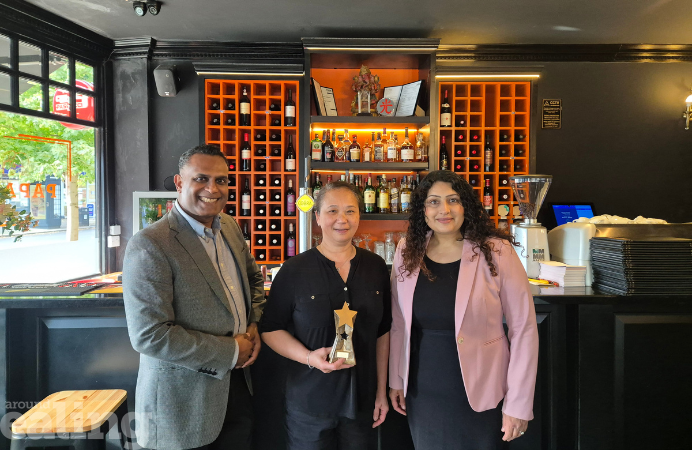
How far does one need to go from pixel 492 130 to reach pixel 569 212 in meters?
1.20

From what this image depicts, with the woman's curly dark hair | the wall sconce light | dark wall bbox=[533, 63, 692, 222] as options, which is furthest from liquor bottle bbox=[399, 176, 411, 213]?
the wall sconce light

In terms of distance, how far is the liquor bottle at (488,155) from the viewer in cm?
417

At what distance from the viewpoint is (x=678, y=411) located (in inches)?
76.6

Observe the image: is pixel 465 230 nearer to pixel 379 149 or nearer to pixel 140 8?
pixel 379 149

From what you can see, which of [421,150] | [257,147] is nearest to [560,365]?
[421,150]

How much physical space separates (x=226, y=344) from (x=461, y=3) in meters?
3.32

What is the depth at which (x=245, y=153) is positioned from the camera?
4184mm

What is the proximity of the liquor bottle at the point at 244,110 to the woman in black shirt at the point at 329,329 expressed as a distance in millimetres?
2984

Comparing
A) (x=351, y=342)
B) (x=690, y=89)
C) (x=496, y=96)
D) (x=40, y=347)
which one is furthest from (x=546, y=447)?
(x=690, y=89)

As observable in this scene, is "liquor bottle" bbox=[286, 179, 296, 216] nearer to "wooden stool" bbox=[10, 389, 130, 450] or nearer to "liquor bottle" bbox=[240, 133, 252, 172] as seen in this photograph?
"liquor bottle" bbox=[240, 133, 252, 172]

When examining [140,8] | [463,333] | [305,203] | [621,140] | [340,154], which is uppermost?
[140,8]

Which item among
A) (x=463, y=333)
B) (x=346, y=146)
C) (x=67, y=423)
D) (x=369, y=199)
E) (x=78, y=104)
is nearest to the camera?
(x=463, y=333)

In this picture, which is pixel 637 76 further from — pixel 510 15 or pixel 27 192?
pixel 27 192

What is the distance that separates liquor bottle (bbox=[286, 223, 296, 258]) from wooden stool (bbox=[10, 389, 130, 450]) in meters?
2.65
